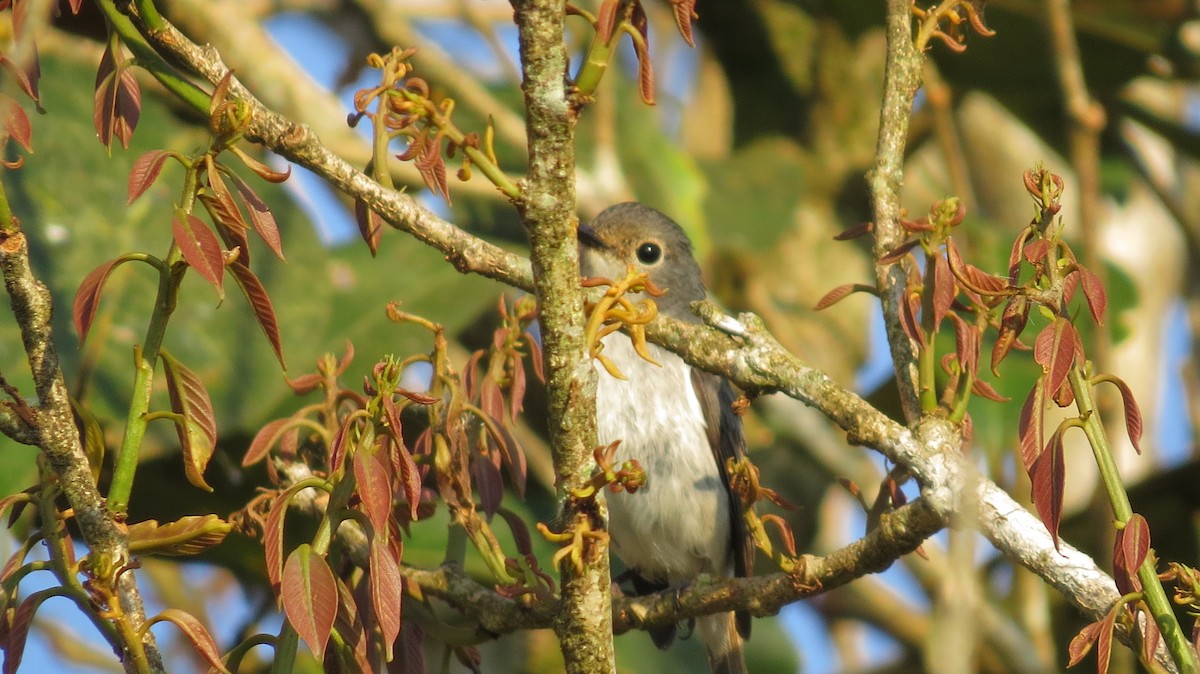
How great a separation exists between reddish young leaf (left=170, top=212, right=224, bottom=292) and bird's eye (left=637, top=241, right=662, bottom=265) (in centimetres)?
357

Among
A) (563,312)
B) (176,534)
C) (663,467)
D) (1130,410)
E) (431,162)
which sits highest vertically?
(663,467)

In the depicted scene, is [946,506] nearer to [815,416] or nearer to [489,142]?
[489,142]

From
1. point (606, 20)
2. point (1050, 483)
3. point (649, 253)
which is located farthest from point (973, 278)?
point (649, 253)

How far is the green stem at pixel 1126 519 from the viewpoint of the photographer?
1805 millimetres

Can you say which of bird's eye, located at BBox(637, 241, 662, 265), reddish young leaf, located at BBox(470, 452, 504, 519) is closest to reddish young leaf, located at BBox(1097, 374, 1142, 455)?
reddish young leaf, located at BBox(470, 452, 504, 519)

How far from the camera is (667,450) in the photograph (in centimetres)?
447

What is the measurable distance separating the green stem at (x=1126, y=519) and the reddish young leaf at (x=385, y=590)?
970 mm

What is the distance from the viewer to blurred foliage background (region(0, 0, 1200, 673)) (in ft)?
13.9

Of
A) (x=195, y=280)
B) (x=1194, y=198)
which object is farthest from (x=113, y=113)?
(x=1194, y=198)

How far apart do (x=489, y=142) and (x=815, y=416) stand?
3.56 m

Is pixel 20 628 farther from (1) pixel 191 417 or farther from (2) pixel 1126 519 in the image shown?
(2) pixel 1126 519

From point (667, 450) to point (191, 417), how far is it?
106 inches

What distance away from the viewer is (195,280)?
4367 mm

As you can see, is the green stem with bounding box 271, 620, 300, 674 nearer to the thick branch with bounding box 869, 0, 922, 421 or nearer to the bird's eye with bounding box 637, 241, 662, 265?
the thick branch with bounding box 869, 0, 922, 421
